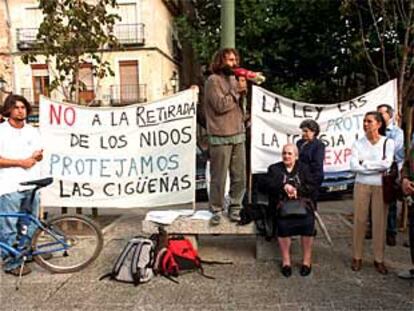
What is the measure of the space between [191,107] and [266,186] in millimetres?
1533

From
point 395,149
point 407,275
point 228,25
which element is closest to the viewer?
point 407,275

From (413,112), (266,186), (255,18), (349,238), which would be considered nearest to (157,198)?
(266,186)

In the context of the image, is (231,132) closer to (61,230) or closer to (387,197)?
(387,197)

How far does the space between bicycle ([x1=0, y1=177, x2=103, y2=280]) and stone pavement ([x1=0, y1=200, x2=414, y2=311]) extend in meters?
0.15

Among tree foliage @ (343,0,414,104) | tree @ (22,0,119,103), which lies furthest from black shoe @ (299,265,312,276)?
tree @ (22,0,119,103)

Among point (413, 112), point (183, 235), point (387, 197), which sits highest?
point (413, 112)

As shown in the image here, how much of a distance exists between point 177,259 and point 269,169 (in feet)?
4.39

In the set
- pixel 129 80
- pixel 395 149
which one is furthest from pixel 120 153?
pixel 129 80

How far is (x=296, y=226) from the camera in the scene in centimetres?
510

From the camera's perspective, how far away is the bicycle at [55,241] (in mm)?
5195

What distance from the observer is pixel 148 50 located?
31109 mm

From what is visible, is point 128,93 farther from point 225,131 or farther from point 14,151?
point 225,131

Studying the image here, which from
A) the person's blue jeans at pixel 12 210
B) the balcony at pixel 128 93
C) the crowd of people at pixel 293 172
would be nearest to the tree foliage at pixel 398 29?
the crowd of people at pixel 293 172

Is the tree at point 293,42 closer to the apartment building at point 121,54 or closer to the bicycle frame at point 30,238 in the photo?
the bicycle frame at point 30,238
